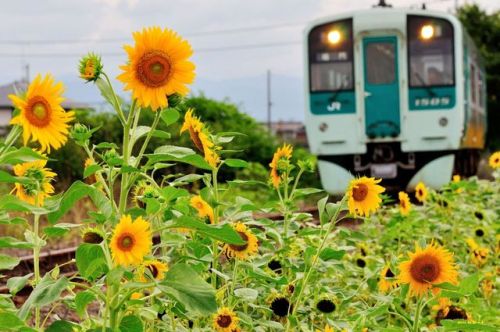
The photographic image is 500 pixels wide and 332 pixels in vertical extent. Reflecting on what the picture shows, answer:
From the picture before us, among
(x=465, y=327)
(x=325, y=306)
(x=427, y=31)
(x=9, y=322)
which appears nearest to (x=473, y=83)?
(x=427, y=31)

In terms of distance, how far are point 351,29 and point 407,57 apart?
81 cm

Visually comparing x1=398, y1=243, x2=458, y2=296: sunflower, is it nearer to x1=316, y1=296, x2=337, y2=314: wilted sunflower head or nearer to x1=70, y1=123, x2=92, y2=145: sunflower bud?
x1=316, y1=296, x2=337, y2=314: wilted sunflower head

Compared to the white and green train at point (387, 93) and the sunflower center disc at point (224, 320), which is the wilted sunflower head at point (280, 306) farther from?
the white and green train at point (387, 93)

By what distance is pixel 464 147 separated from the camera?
41.8 ft

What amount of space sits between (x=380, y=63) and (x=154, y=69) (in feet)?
35.2

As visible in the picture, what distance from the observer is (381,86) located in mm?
12266

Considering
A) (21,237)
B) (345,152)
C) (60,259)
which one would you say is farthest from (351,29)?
(60,259)

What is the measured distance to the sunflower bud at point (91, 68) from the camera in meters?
1.88

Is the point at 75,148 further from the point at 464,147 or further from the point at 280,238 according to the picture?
the point at 280,238

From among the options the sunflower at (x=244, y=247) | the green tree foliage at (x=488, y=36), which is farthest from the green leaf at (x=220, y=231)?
the green tree foliage at (x=488, y=36)

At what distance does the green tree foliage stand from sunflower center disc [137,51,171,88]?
32742 mm

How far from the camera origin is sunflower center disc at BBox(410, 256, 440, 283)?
95.3 inches

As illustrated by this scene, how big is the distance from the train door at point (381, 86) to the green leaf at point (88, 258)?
34.6ft

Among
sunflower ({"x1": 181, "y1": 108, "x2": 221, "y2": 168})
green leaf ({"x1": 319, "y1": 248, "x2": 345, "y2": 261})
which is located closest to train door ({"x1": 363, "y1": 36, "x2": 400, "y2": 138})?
green leaf ({"x1": 319, "y1": 248, "x2": 345, "y2": 261})
